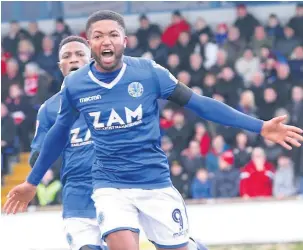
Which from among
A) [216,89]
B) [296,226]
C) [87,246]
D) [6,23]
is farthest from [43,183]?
[87,246]

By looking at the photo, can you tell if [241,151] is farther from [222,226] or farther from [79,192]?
[79,192]

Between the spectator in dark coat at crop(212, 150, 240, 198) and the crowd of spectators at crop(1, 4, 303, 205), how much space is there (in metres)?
0.01

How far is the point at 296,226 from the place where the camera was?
1191cm

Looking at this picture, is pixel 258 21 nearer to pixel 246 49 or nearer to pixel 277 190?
pixel 246 49

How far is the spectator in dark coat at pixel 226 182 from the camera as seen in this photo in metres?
15.8

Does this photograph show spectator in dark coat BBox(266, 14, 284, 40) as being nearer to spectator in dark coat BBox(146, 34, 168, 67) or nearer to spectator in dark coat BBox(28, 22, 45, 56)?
spectator in dark coat BBox(146, 34, 168, 67)

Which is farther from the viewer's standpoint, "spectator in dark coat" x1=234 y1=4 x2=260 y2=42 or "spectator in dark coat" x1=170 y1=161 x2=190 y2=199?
"spectator in dark coat" x1=234 y1=4 x2=260 y2=42

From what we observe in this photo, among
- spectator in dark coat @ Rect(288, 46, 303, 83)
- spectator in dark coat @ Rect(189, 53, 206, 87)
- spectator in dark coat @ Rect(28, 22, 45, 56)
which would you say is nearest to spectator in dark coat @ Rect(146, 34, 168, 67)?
spectator in dark coat @ Rect(189, 53, 206, 87)

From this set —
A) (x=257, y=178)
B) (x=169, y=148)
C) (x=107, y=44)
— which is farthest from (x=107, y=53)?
(x=169, y=148)

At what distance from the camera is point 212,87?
17.2 m

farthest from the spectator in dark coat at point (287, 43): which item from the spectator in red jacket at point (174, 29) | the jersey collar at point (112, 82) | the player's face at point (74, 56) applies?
the jersey collar at point (112, 82)

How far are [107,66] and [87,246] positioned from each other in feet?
5.05

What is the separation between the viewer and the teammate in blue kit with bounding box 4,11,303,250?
24.7 ft

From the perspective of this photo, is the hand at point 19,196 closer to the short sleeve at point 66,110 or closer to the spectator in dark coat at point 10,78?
the short sleeve at point 66,110
